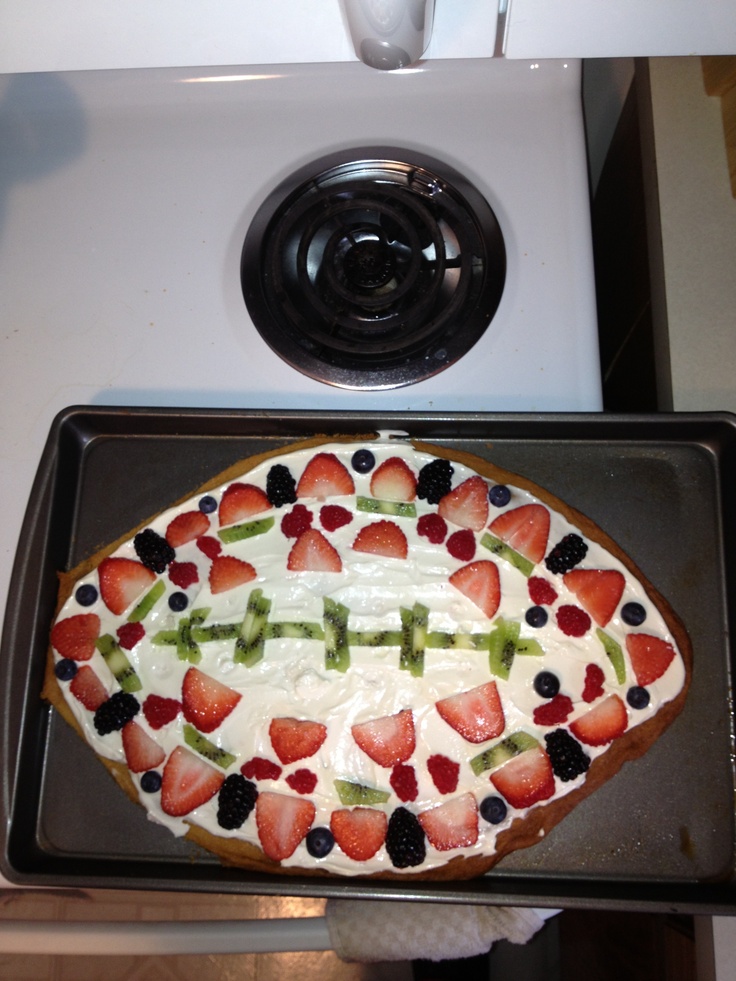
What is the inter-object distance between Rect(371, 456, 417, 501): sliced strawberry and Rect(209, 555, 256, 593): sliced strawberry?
0.37m

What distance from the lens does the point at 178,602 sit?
5.92 ft

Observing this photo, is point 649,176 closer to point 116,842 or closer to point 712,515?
point 712,515

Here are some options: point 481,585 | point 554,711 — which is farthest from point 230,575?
point 554,711

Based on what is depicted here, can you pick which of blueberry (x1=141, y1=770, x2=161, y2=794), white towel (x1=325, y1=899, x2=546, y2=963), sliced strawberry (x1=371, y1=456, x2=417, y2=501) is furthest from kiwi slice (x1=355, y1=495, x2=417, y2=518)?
white towel (x1=325, y1=899, x2=546, y2=963)

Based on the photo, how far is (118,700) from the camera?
1.77 m

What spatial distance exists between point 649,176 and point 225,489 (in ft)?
4.61

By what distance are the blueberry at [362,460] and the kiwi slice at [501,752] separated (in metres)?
0.73

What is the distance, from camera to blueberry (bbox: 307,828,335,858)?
169 cm

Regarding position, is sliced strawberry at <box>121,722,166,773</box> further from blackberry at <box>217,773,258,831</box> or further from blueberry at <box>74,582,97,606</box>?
blueberry at <box>74,582,97,606</box>

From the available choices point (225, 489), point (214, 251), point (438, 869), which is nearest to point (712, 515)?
point (438, 869)

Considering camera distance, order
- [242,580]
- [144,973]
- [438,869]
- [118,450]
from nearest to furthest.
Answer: [438,869], [242,580], [118,450], [144,973]

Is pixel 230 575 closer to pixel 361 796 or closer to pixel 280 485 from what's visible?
pixel 280 485

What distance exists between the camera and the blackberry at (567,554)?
175 centimetres

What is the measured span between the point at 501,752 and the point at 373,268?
4.15 feet
